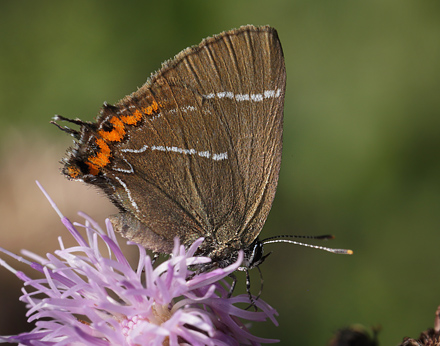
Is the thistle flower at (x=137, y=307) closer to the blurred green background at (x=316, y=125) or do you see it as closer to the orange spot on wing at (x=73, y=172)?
the orange spot on wing at (x=73, y=172)

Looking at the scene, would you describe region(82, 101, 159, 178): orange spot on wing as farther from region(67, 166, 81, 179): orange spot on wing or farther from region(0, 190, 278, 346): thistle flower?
region(0, 190, 278, 346): thistle flower

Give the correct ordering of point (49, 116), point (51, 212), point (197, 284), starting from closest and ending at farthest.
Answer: point (197, 284) → point (51, 212) → point (49, 116)

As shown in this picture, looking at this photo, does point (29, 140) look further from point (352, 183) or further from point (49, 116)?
point (352, 183)

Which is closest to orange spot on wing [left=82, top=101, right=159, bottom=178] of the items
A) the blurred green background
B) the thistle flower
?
the thistle flower

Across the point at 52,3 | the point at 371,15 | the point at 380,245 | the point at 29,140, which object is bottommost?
the point at 380,245

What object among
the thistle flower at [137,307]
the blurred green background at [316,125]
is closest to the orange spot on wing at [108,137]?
the thistle flower at [137,307]

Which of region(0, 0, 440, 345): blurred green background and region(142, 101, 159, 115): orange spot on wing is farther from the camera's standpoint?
region(0, 0, 440, 345): blurred green background

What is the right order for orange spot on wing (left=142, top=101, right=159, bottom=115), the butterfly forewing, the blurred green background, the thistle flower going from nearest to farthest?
the thistle flower → the butterfly forewing → orange spot on wing (left=142, top=101, right=159, bottom=115) → the blurred green background

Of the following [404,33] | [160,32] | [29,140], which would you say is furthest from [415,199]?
[29,140]
